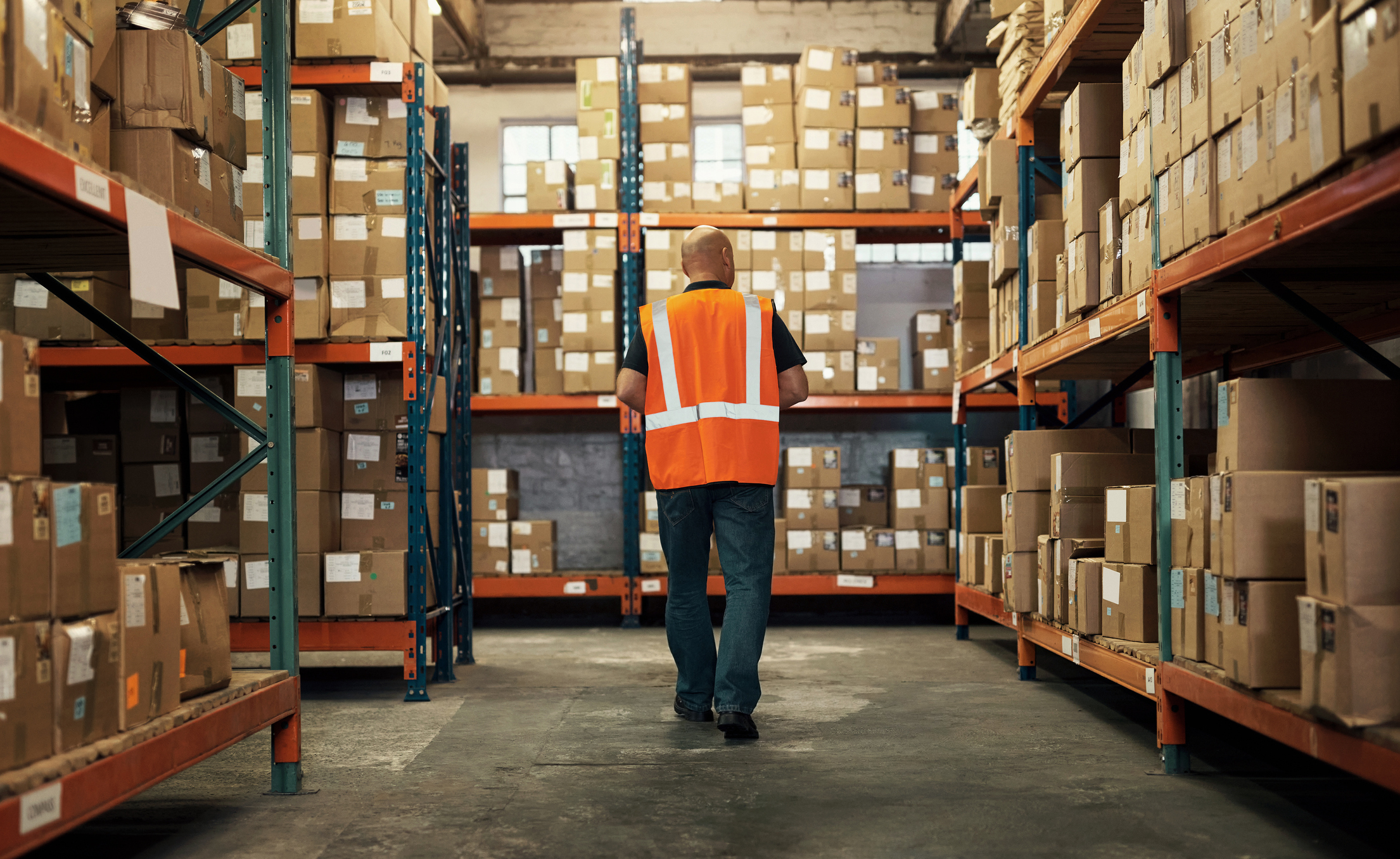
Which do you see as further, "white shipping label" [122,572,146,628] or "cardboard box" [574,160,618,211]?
"cardboard box" [574,160,618,211]

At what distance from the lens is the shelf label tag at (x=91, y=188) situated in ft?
6.77

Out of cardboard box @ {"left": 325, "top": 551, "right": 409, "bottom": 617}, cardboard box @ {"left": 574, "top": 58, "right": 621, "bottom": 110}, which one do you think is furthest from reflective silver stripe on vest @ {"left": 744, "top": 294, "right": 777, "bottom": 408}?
cardboard box @ {"left": 574, "top": 58, "right": 621, "bottom": 110}

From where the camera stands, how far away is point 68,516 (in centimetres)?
211

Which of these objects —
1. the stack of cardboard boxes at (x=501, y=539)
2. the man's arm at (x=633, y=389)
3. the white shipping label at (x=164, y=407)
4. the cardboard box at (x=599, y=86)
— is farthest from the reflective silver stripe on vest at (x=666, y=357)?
the cardboard box at (x=599, y=86)

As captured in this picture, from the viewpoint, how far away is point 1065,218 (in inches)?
181

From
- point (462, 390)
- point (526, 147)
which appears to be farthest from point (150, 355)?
point (526, 147)

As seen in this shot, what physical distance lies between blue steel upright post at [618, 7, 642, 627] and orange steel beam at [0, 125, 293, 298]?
442cm

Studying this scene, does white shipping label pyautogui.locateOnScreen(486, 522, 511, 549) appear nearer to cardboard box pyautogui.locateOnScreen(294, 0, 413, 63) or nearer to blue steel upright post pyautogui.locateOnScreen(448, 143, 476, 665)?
blue steel upright post pyautogui.locateOnScreen(448, 143, 476, 665)

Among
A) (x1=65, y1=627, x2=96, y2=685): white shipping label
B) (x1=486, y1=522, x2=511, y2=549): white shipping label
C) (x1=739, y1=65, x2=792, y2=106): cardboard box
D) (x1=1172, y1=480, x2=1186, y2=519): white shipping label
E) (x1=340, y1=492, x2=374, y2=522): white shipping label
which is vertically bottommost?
(x1=486, y1=522, x2=511, y2=549): white shipping label

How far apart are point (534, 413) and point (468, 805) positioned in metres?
5.66

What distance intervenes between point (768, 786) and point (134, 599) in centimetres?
180

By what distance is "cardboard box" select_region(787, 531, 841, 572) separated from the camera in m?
7.33

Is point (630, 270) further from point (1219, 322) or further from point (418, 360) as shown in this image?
point (1219, 322)

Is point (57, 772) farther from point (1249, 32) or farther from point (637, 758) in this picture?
point (1249, 32)
